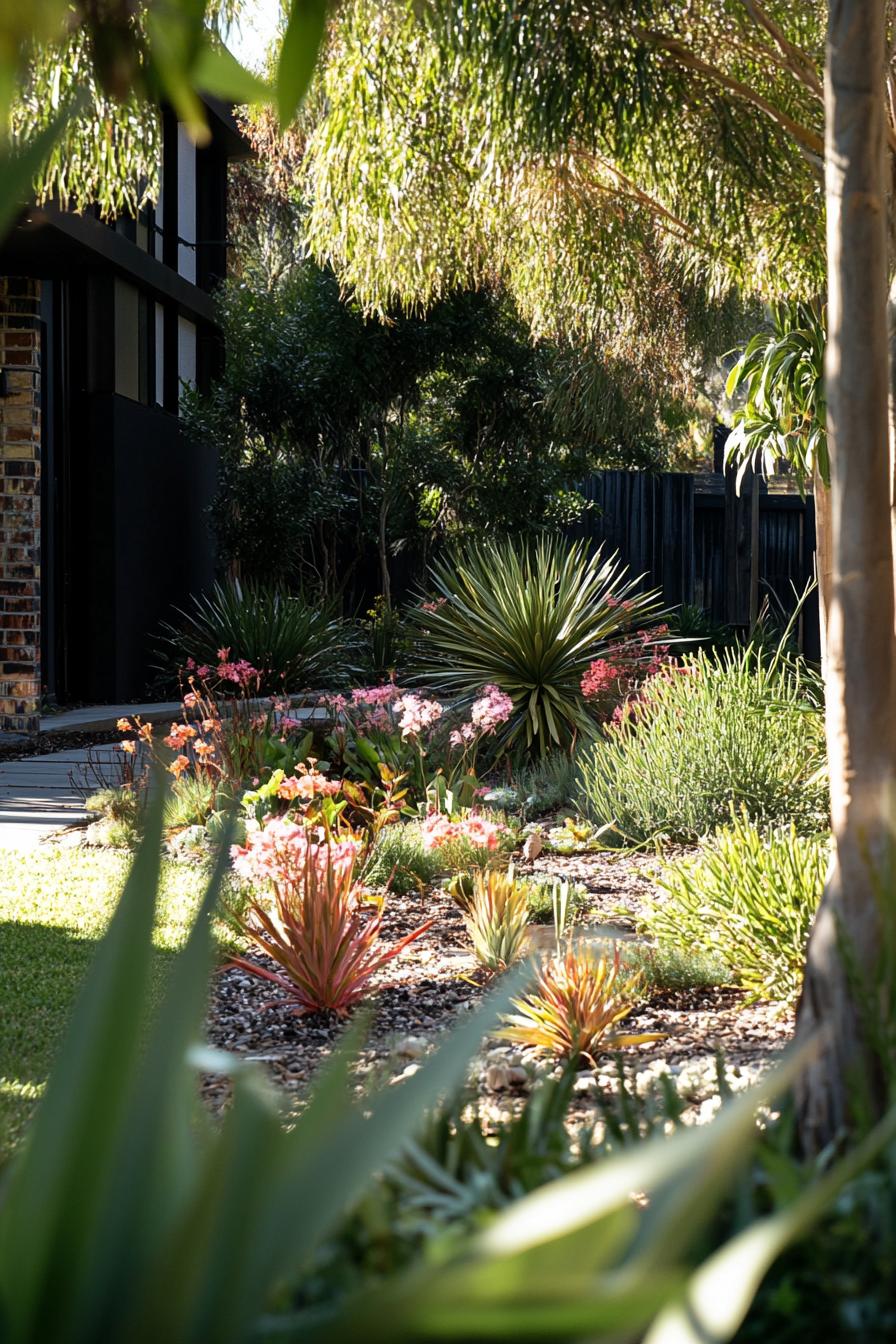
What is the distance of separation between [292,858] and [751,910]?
153cm

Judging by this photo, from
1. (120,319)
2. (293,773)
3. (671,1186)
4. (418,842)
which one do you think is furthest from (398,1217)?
(120,319)

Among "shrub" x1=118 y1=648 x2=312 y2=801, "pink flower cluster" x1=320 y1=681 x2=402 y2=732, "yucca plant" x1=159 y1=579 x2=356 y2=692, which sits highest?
"yucca plant" x1=159 y1=579 x2=356 y2=692

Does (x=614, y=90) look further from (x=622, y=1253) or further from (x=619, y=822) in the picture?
(x=622, y=1253)

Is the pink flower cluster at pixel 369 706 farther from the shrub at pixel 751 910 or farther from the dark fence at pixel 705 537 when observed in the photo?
the dark fence at pixel 705 537

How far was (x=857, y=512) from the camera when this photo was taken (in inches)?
91.7

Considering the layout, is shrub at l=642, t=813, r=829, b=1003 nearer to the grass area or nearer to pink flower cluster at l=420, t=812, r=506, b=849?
pink flower cluster at l=420, t=812, r=506, b=849

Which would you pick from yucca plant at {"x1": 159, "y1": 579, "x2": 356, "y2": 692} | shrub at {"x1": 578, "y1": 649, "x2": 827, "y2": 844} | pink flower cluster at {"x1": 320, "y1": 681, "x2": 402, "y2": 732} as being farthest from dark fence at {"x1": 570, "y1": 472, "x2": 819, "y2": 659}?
shrub at {"x1": 578, "y1": 649, "x2": 827, "y2": 844}

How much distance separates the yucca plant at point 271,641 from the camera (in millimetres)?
13094

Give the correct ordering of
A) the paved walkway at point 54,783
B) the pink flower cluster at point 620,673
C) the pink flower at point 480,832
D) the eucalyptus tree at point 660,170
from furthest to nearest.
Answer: the pink flower cluster at point 620,673, the paved walkway at point 54,783, the pink flower at point 480,832, the eucalyptus tree at point 660,170

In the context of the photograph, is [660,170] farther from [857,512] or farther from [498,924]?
[857,512]

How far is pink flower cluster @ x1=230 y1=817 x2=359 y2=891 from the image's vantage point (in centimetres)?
454

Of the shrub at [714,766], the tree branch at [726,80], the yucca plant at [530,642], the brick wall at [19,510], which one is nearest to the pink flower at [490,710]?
the shrub at [714,766]

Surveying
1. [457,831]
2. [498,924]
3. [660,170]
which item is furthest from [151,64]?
[660,170]

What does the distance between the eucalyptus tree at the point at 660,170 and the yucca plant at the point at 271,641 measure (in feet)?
19.5
